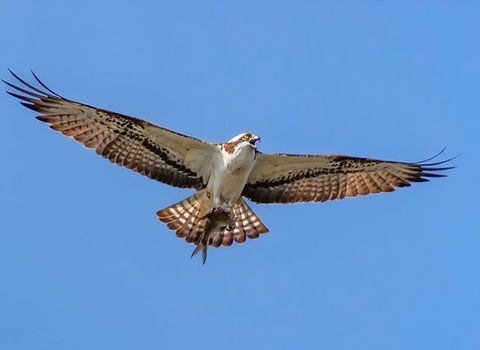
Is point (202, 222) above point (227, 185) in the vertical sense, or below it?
below

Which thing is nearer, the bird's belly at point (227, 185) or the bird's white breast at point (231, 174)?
the bird's white breast at point (231, 174)

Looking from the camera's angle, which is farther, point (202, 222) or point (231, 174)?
point (202, 222)

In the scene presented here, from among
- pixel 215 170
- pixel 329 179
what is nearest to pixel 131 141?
pixel 215 170

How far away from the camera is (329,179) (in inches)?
925

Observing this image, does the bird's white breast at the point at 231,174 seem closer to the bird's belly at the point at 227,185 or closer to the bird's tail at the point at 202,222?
the bird's belly at the point at 227,185

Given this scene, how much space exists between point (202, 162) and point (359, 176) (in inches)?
98.3

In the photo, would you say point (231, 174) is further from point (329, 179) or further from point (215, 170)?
point (329, 179)

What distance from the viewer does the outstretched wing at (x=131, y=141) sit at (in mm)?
22297

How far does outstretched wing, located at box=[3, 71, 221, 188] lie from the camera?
73.2ft

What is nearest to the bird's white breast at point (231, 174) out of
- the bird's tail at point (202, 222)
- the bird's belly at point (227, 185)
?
the bird's belly at point (227, 185)

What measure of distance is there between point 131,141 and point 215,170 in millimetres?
1326

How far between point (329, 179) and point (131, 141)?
10.4 ft

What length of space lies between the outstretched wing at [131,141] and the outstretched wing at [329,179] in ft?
3.26

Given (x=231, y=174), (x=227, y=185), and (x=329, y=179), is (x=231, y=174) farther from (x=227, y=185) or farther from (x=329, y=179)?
(x=329, y=179)
